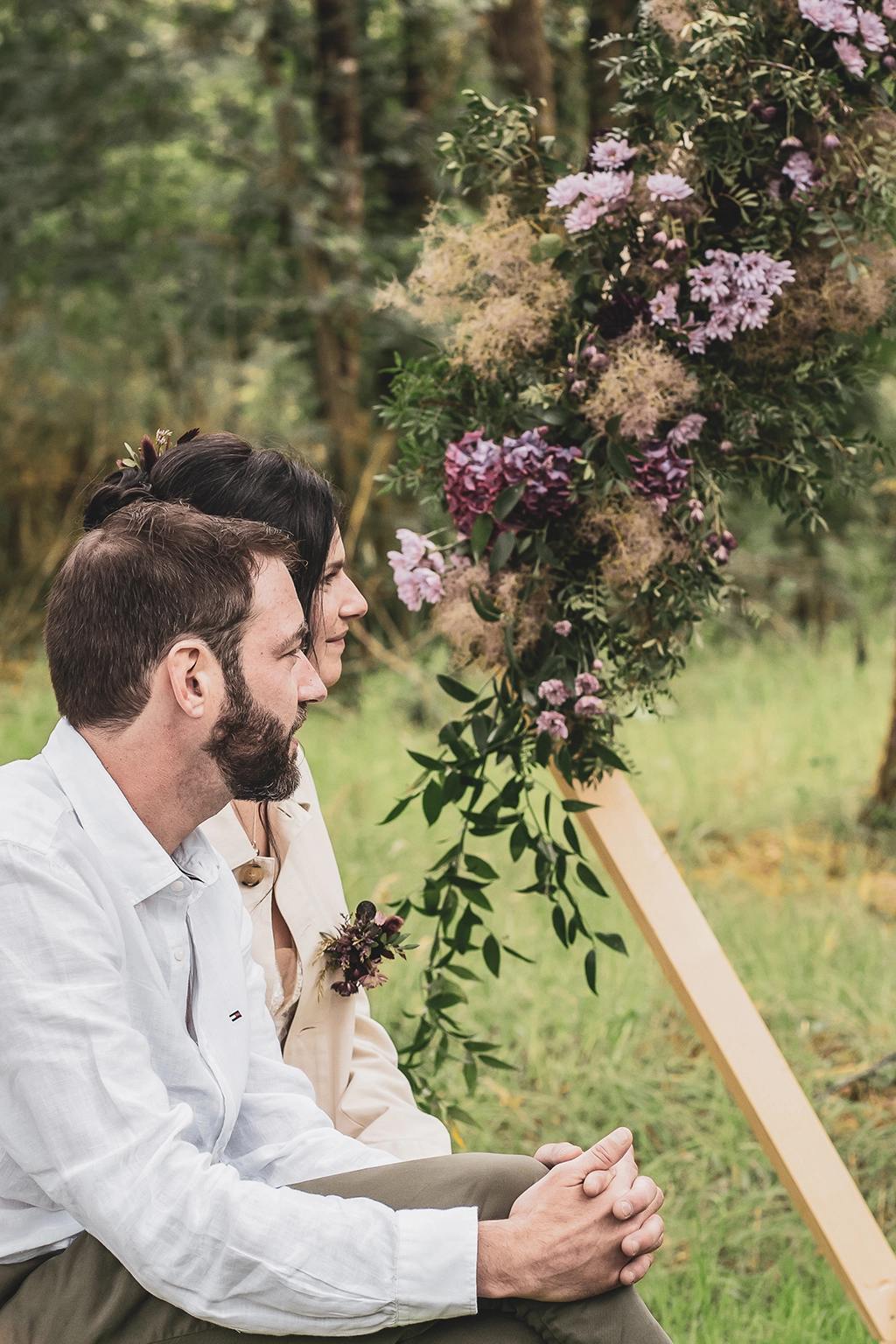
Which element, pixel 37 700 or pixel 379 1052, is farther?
pixel 37 700

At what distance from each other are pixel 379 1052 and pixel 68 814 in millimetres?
1095

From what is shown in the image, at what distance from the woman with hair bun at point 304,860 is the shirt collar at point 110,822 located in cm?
61

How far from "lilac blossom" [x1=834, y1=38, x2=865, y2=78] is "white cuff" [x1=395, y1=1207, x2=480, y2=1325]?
6.49ft

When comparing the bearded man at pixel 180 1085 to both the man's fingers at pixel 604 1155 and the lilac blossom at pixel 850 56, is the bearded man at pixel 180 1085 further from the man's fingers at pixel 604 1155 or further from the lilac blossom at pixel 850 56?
the lilac blossom at pixel 850 56

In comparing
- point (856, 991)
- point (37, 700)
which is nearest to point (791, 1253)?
point (856, 991)

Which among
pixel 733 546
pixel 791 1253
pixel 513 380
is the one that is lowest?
pixel 791 1253

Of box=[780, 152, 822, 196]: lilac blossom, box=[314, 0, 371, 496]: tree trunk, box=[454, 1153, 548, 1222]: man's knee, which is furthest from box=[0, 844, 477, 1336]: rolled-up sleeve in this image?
box=[314, 0, 371, 496]: tree trunk

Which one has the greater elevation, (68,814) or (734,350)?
(734,350)

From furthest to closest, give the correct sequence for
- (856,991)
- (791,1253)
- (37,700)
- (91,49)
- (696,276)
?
1. (91,49)
2. (37,700)
3. (856,991)
4. (791,1253)
5. (696,276)

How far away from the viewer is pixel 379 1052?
2434 mm

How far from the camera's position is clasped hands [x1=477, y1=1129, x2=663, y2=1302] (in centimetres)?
153

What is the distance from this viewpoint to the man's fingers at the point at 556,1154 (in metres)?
1.73

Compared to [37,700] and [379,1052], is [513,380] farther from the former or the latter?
[37,700]

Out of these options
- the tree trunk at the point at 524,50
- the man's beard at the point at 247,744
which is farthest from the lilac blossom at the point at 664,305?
the tree trunk at the point at 524,50
